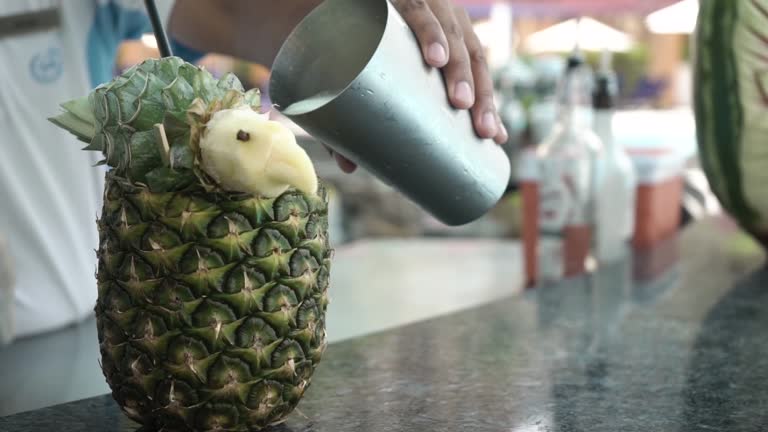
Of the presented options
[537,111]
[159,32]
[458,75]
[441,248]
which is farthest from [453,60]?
[537,111]

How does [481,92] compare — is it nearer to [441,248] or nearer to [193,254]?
[193,254]

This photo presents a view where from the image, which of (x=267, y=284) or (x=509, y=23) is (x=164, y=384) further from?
(x=509, y=23)

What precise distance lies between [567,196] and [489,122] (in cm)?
97

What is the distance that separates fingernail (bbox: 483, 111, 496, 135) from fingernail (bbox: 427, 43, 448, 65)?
0.09 meters

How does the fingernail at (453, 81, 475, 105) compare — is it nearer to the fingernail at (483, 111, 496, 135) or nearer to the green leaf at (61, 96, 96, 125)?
the fingernail at (483, 111, 496, 135)

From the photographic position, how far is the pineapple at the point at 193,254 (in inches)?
24.9

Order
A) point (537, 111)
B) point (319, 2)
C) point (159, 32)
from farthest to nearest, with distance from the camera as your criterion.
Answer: point (537, 111) → point (319, 2) → point (159, 32)

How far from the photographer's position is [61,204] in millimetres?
1563

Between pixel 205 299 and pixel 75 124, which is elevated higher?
pixel 75 124

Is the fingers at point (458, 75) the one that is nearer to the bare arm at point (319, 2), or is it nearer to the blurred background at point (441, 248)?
the bare arm at point (319, 2)

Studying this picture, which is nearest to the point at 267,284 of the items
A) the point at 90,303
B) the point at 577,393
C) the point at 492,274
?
the point at 577,393

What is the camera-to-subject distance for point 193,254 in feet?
2.08

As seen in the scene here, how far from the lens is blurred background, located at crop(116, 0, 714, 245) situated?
9.98 feet

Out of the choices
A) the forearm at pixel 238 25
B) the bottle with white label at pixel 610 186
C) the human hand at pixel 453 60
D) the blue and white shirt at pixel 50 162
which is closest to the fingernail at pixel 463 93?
the human hand at pixel 453 60
